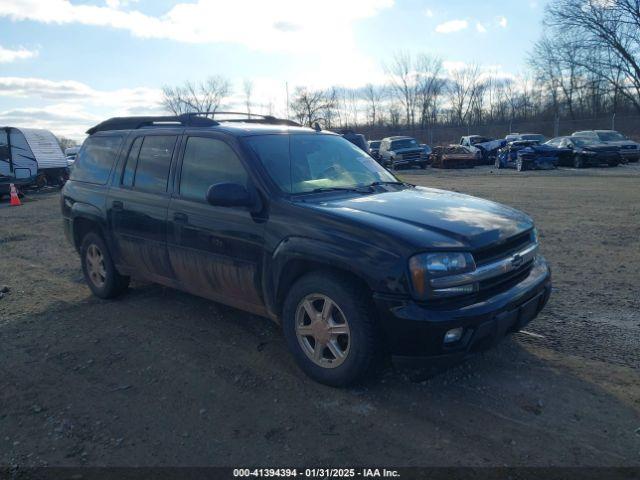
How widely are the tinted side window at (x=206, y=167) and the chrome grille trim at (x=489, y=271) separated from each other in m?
1.77

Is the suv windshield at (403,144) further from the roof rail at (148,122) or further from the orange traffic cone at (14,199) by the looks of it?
the roof rail at (148,122)

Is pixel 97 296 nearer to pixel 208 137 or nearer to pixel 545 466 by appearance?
pixel 208 137

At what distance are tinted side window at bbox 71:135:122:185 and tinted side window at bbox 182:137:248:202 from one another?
131 cm

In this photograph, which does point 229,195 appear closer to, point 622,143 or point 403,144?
point 622,143

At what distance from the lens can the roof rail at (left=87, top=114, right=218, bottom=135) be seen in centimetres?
482

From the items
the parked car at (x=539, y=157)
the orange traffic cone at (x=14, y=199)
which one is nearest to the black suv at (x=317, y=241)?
the orange traffic cone at (x=14, y=199)

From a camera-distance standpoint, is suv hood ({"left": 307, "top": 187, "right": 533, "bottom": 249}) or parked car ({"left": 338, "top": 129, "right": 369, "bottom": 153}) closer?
suv hood ({"left": 307, "top": 187, "right": 533, "bottom": 249})

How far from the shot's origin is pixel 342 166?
4738mm

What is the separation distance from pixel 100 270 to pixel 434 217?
3.91 m

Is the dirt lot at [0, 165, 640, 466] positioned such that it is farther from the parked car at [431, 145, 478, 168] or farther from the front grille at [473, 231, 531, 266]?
the parked car at [431, 145, 478, 168]

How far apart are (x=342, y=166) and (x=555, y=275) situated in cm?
313

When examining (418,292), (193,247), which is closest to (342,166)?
(193,247)

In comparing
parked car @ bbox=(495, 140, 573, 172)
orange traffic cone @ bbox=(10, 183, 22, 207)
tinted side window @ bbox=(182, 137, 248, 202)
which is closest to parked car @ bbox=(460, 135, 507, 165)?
parked car @ bbox=(495, 140, 573, 172)

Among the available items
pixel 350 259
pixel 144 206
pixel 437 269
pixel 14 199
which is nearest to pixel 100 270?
pixel 144 206
